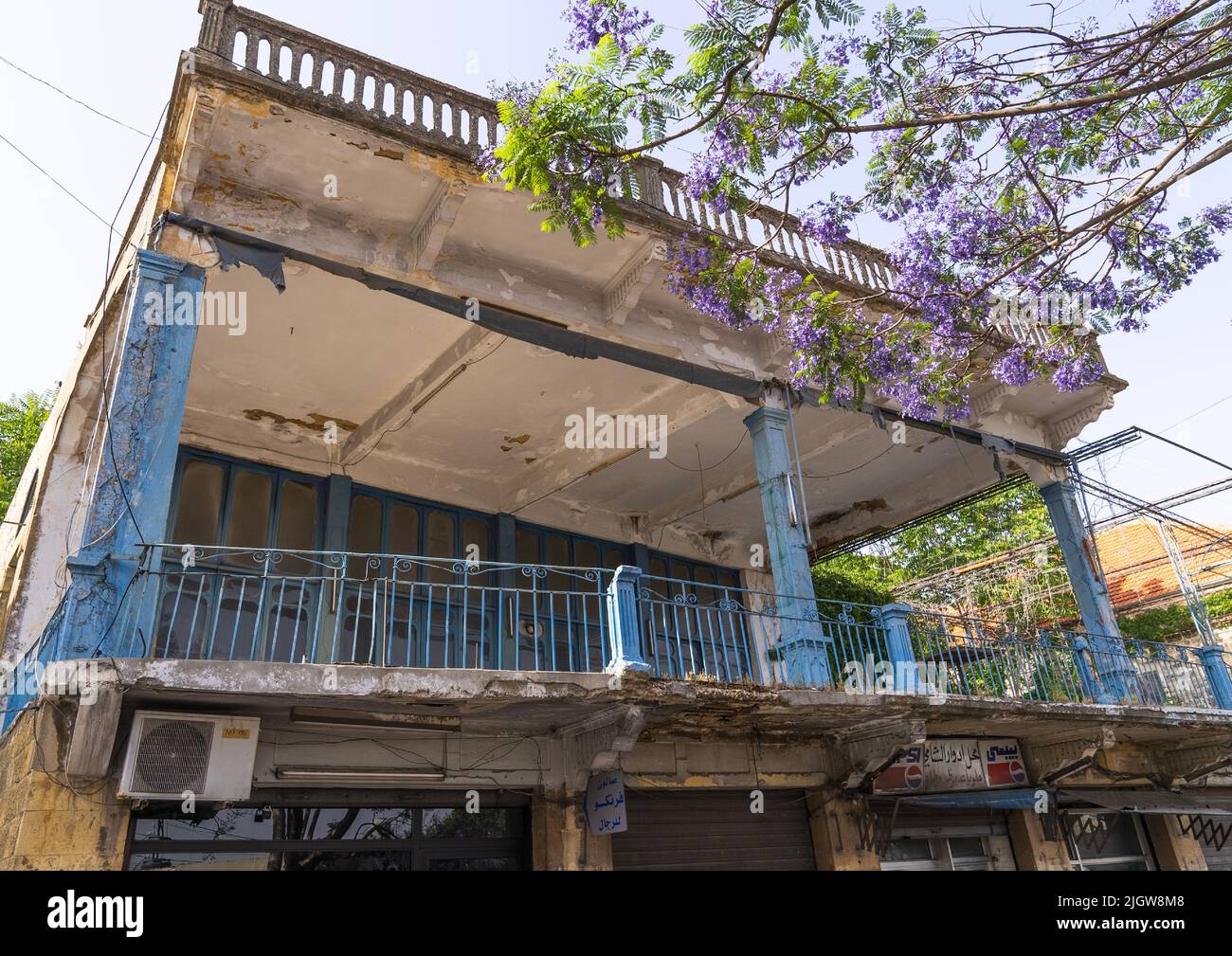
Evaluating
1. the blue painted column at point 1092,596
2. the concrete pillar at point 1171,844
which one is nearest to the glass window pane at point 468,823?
the blue painted column at point 1092,596

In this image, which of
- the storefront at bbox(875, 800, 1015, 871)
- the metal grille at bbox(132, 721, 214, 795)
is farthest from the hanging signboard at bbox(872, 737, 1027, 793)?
the metal grille at bbox(132, 721, 214, 795)

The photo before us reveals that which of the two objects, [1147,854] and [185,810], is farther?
[1147,854]

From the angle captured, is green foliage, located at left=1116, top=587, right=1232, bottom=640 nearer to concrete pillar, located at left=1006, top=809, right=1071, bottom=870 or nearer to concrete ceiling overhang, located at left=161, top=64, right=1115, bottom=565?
concrete ceiling overhang, located at left=161, top=64, right=1115, bottom=565

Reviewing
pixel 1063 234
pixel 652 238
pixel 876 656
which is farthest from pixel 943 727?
pixel 652 238

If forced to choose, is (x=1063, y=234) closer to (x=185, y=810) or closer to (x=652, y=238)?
(x=652, y=238)

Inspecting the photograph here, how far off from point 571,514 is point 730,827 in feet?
14.2

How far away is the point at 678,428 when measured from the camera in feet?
32.4

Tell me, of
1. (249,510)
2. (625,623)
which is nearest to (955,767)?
(625,623)

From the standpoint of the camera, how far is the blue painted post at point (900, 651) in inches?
305

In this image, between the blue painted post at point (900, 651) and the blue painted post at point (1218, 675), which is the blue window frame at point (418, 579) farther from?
the blue painted post at point (1218, 675)

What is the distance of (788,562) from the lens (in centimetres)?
808

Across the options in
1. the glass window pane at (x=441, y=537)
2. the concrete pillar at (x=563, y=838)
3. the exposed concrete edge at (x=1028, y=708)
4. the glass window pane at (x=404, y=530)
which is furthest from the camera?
the glass window pane at (x=441, y=537)

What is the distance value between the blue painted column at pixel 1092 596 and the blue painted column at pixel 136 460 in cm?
887

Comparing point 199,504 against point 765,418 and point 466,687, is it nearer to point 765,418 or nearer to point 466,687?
point 466,687
